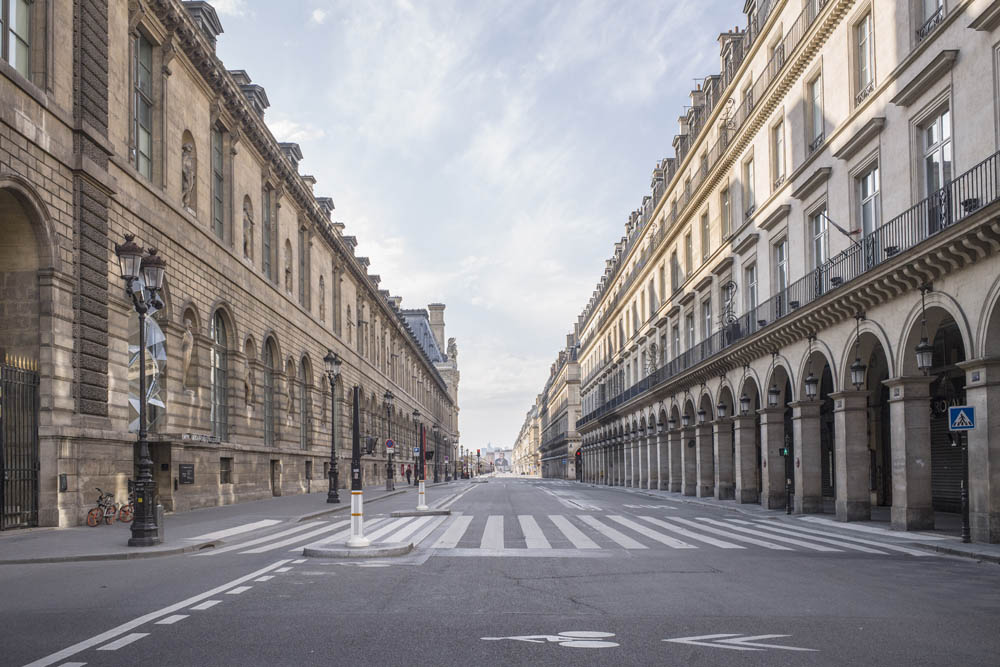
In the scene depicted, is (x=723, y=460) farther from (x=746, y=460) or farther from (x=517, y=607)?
(x=517, y=607)

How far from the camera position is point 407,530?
60.9 ft

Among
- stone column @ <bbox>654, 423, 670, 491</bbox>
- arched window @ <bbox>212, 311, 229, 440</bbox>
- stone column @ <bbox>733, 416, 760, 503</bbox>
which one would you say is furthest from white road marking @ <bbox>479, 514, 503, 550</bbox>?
stone column @ <bbox>654, 423, 670, 491</bbox>

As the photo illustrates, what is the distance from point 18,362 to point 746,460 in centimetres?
2316

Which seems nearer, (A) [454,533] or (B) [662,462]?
(A) [454,533]

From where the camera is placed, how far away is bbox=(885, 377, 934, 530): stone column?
62.4 feet

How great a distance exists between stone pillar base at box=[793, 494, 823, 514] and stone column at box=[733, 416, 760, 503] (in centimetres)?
572

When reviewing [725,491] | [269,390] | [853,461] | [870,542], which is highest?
[269,390]

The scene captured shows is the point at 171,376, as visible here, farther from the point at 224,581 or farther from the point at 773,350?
the point at 773,350

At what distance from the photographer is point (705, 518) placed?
78.5ft

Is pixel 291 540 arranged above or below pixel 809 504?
above

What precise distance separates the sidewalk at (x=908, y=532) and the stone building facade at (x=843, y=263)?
22.4 inches

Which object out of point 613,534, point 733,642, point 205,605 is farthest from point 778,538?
point 205,605

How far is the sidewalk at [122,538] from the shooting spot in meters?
13.3

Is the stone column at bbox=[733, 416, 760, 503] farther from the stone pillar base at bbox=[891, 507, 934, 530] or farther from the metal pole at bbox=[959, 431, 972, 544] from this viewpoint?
the metal pole at bbox=[959, 431, 972, 544]
